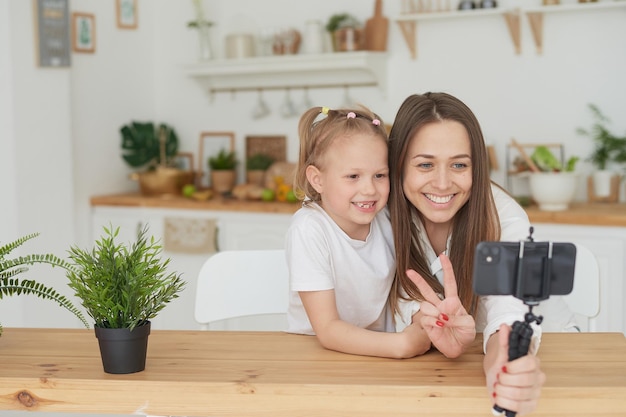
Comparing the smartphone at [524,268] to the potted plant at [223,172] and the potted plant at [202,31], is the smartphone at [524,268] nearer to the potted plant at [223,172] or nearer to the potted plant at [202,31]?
the potted plant at [223,172]

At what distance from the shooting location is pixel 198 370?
4.54 ft

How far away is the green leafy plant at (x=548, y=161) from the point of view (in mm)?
3475

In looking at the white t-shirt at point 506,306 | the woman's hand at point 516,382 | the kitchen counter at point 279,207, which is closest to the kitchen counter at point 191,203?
the kitchen counter at point 279,207

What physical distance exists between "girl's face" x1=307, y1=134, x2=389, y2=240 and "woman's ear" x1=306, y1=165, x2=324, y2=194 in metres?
0.04

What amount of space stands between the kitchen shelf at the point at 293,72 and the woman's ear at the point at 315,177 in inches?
84.7

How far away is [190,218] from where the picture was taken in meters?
3.98

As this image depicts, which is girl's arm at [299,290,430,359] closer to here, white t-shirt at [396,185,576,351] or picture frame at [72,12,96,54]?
white t-shirt at [396,185,576,351]

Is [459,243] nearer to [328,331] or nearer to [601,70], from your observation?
[328,331]

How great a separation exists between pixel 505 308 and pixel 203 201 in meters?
2.61


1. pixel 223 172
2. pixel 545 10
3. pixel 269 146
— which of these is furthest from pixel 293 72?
pixel 545 10

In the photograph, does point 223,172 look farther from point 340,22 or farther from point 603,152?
point 603,152

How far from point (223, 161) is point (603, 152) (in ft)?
5.92

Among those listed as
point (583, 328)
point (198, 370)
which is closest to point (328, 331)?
point (198, 370)

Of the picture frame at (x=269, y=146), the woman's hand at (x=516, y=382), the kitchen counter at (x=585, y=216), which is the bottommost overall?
the kitchen counter at (x=585, y=216)
